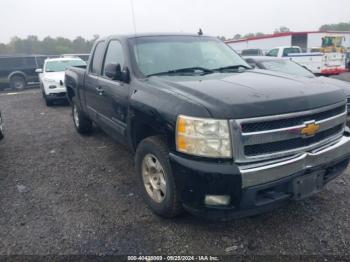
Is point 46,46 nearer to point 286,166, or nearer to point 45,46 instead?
point 45,46

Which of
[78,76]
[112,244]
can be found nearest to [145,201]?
[112,244]

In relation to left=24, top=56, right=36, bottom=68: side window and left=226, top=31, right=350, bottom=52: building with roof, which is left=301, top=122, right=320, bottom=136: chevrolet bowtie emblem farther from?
left=226, top=31, right=350, bottom=52: building with roof

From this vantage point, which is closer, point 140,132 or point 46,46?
point 140,132

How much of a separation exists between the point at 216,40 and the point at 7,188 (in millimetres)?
3455

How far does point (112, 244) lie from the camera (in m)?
2.87

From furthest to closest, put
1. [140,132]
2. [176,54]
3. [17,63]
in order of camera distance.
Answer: [17,63], [176,54], [140,132]

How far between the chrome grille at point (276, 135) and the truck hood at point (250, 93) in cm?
6

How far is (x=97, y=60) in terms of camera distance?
15.9 ft

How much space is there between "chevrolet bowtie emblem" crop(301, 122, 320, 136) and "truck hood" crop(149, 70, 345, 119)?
0.50 feet

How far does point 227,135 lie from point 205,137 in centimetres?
17

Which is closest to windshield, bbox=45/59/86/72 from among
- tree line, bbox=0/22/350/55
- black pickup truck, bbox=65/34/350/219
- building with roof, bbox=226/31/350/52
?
black pickup truck, bbox=65/34/350/219

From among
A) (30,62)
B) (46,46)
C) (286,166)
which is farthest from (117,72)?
(46,46)

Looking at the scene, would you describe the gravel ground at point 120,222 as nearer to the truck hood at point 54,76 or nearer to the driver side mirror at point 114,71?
the driver side mirror at point 114,71

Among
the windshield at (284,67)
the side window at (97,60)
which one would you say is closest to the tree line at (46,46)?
the windshield at (284,67)
